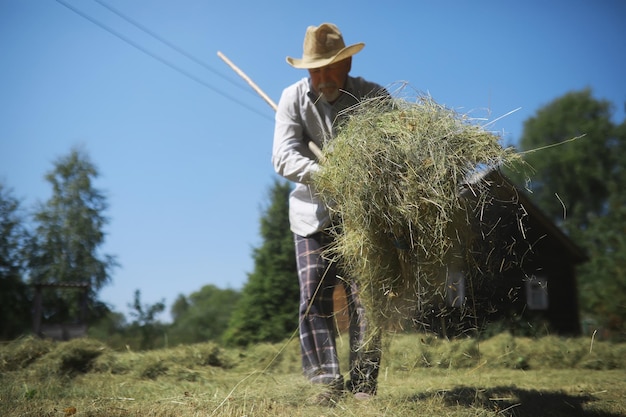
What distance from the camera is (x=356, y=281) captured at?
3.19 m

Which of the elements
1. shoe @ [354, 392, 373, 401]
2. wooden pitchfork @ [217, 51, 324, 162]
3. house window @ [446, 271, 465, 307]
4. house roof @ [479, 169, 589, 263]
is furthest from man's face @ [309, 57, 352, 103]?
shoe @ [354, 392, 373, 401]

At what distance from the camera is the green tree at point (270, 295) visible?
33.5ft

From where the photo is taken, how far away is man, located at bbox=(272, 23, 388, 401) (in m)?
3.38

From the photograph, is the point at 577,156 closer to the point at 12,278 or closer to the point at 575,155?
the point at 575,155

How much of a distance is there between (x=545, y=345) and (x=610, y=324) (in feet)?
28.3

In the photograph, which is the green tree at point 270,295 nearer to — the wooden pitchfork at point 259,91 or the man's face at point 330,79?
the wooden pitchfork at point 259,91

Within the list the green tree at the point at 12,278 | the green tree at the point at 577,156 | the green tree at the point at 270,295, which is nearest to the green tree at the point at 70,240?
the green tree at the point at 12,278

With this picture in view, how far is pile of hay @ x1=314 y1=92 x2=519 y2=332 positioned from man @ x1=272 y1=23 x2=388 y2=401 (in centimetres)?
35

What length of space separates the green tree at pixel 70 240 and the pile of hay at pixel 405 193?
11210mm

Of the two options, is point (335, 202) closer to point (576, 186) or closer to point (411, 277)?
point (411, 277)

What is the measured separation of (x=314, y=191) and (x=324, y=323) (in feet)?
2.66

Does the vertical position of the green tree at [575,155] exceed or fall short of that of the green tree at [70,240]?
it exceeds it

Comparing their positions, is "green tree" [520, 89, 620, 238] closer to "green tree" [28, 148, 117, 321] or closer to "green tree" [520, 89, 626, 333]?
"green tree" [520, 89, 626, 333]

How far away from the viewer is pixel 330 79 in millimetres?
3576
